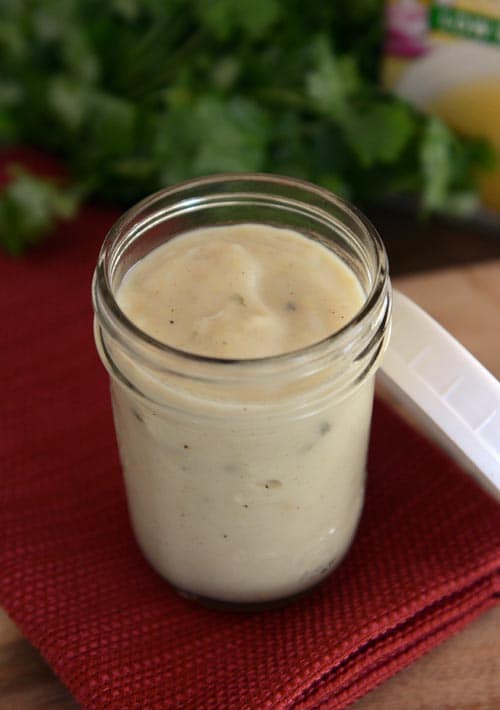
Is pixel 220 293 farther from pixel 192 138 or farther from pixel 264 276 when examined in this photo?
pixel 192 138

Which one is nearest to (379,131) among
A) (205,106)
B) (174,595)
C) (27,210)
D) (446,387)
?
(205,106)

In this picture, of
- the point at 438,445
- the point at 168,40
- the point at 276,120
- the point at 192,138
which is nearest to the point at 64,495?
the point at 438,445

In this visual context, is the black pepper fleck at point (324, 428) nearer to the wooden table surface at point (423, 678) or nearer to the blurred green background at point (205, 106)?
the wooden table surface at point (423, 678)

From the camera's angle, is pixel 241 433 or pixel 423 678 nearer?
pixel 241 433

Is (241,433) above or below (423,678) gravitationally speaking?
above

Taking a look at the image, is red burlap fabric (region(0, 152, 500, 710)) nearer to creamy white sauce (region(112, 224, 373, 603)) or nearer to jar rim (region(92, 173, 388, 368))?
creamy white sauce (region(112, 224, 373, 603))

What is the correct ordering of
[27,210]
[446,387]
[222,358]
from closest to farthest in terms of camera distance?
[222,358] < [446,387] < [27,210]

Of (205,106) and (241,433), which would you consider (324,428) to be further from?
(205,106)

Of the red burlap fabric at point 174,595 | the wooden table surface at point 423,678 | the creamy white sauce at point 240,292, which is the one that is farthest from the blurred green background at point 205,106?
the wooden table surface at point 423,678
